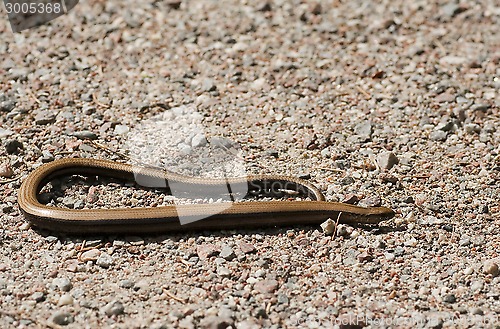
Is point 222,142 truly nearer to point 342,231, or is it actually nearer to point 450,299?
point 342,231

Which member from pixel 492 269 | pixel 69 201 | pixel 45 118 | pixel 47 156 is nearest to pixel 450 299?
pixel 492 269

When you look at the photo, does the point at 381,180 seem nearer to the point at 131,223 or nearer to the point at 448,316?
the point at 448,316

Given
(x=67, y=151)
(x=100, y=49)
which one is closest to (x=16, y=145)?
(x=67, y=151)

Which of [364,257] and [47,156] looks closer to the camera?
[364,257]

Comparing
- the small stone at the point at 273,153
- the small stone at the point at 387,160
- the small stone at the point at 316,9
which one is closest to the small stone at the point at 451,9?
the small stone at the point at 316,9

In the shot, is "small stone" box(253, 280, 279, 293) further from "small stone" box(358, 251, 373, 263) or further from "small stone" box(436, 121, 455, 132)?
"small stone" box(436, 121, 455, 132)
